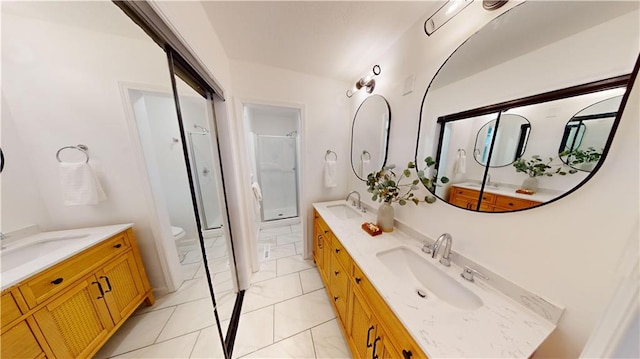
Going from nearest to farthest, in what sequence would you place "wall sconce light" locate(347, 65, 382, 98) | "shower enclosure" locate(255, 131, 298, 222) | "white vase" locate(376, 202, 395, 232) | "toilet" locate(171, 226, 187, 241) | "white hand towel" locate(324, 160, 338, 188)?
"white vase" locate(376, 202, 395, 232) < "wall sconce light" locate(347, 65, 382, 98) < "toilet" locate(171, 226, 187, 241) < "white hand towel" locate(324, 160, 338, 188) < "shower enclosure" locate(255, 131, 298, 222)

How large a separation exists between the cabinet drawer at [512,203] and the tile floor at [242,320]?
1363 mm

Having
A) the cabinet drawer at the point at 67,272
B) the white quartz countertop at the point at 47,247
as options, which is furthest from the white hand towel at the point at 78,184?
the cabinet drawer at the point at 67,272

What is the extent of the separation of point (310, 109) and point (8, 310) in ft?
7.01

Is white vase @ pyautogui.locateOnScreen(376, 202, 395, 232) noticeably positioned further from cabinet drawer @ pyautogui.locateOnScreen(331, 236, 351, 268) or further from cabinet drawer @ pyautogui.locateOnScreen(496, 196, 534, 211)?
cabinet drawer @ pyautogui.locateOnScreen(496, 196, 534, 211)

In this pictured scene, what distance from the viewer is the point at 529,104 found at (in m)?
0.69

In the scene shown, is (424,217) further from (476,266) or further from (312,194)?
(312,194)

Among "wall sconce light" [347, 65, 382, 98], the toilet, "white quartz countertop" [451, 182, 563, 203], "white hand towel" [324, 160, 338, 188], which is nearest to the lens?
"white quartz countertop" [451, 182, 563, 203]

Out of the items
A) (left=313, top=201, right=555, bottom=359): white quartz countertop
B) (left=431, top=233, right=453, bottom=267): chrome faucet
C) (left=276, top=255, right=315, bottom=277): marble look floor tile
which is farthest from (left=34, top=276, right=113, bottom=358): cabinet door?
(left=431, top=233, right=453, bottom=267): chrome faucet

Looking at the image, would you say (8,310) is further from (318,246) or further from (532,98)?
(532,98)

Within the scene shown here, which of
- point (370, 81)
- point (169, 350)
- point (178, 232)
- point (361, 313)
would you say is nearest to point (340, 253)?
point (361, 313)

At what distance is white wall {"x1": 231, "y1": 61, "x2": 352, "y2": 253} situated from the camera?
1581mm

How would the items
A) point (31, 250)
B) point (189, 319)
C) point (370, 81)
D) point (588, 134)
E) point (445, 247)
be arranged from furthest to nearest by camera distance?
1. point (370, 81)
2. point (189, 319)
3. point (31, 250)
4. point (445, 247)
5. point (588, 134)

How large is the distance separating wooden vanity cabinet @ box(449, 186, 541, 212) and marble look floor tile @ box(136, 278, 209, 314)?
7.19ft

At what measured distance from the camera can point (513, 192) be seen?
2.45ft
